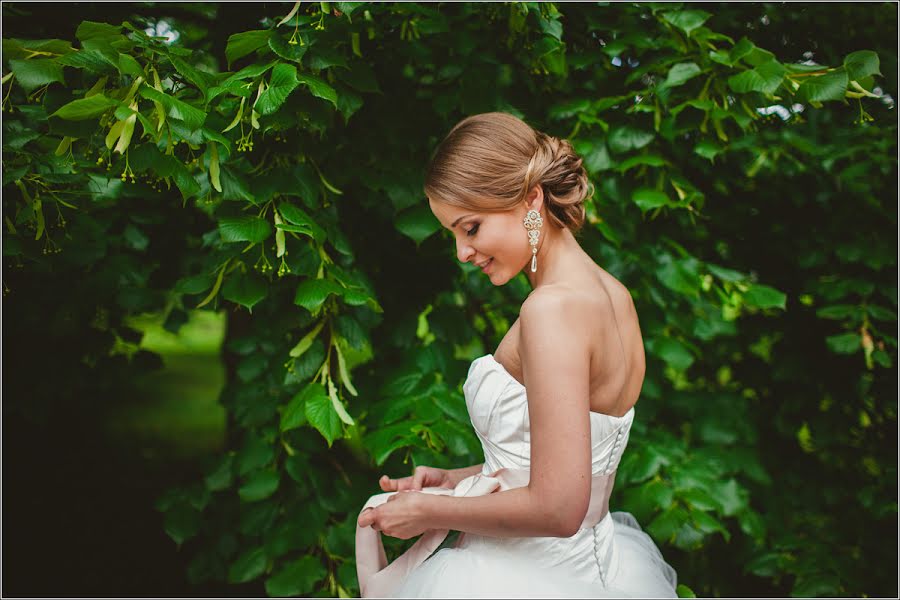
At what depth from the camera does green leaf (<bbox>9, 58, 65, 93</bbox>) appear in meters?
1.54

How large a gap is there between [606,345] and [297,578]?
150 centimetres

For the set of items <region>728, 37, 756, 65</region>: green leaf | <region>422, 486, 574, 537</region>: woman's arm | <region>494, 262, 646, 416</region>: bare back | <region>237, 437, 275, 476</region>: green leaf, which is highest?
<region>728, 37, 756, 65</region>: green leaf

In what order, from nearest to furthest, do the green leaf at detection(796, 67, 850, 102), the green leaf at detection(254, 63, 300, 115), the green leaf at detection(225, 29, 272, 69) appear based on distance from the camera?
1. the green leaf at detection(254, 63, 300, 115)
2. the green leaf at detection(225, 29, 272, 69)
3. the green leaf at detection(796, 67, 850, 102)

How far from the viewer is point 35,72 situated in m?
1.56

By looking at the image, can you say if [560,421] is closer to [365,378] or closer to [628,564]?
[628,564]

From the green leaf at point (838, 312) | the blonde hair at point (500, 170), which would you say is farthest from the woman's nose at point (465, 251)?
the green leaf at point (838, 312)

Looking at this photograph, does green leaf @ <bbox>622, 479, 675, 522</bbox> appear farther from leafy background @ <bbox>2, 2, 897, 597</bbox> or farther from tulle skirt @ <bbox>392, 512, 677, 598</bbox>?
tulle skirt @ <bbox>392, 512, 677, 598</bbox>

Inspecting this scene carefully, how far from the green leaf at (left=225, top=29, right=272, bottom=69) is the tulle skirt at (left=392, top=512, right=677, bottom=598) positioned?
4.65ft

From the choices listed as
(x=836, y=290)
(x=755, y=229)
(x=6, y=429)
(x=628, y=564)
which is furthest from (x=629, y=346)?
(x=6, y=429)

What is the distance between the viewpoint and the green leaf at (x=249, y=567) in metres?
2.37

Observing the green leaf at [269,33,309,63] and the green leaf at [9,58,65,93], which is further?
the green leaf at [269,33,309,63]

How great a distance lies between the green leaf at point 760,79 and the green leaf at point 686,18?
0.22 m

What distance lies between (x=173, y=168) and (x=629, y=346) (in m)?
1.23

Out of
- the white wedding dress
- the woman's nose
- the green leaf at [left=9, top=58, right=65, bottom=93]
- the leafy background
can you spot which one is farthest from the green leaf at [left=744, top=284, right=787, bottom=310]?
the green leaf at [left=9, top=58, right=65, bottom=93]
